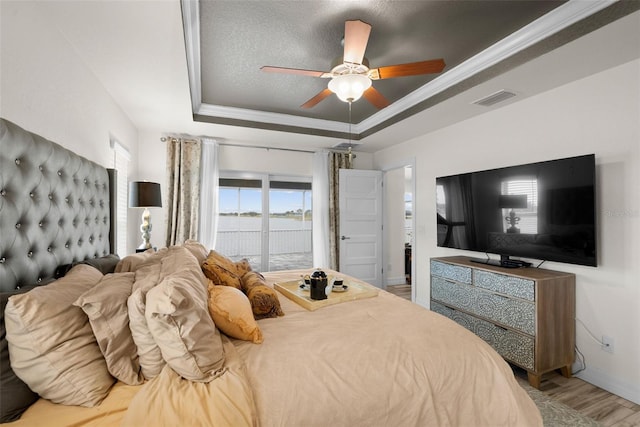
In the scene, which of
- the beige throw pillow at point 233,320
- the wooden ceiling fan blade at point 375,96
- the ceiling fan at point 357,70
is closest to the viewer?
the beige throw pillow at point 233,320

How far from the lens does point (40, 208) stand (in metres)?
1.39

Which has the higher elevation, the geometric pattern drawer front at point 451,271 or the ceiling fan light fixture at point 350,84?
the ceiling fan light fixture at point 350,84

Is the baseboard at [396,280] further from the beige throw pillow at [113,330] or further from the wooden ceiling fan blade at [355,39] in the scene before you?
the beige throw pillow at [113,330]

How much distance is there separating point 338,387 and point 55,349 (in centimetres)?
105

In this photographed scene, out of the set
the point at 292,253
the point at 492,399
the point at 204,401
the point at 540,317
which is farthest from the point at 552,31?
the point at 292,253

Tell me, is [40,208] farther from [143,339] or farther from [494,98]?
[494,98]

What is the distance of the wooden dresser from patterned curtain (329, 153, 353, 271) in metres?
2.46

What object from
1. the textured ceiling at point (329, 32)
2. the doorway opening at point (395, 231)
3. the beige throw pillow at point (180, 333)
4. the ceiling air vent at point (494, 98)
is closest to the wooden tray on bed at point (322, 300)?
the beige throw pillow at point (180, 333)

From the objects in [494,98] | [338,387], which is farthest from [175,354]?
[494,98]

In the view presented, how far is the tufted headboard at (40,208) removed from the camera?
3.90 ft

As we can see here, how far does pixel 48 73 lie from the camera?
1.69 meters

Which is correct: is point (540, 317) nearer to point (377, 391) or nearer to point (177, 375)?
point (377, 391)

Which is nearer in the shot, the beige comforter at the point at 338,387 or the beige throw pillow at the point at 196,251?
the beige comforter at the point at 338,387

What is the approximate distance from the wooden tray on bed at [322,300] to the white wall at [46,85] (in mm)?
1820
